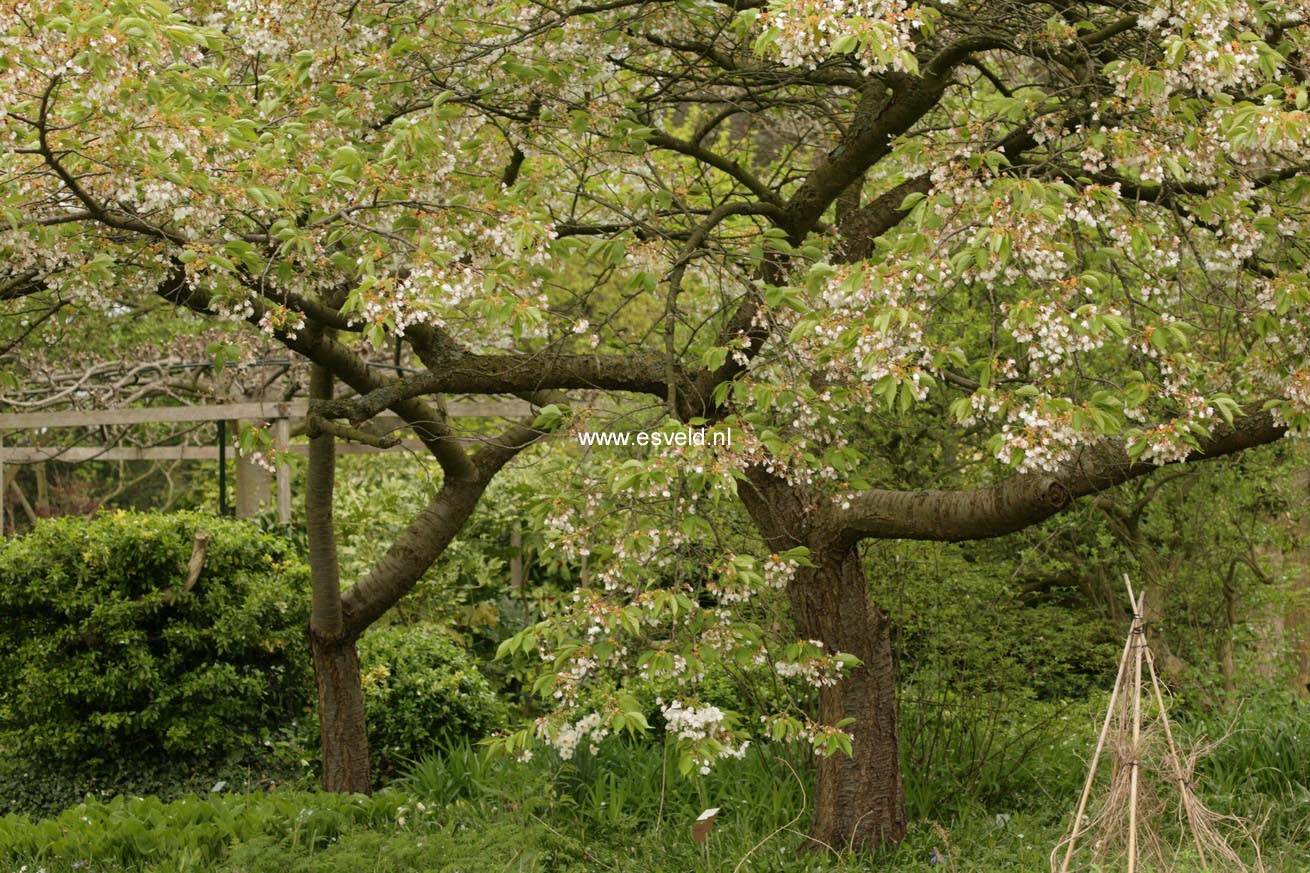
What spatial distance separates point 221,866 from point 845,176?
11.6ft

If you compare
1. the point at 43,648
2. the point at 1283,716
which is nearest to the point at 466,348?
the point at 43,648

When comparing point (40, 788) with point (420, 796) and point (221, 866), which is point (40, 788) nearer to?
point (420, 796)

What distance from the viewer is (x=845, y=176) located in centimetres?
513

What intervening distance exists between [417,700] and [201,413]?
303cm

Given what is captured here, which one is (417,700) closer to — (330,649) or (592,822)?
(330,649)

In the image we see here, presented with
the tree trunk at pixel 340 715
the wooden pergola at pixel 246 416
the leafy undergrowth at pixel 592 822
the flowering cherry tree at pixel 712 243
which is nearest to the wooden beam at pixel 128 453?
the wooden pergola at pixel 246 416

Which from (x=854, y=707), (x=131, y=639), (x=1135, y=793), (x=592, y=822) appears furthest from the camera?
(x=131, y=639)

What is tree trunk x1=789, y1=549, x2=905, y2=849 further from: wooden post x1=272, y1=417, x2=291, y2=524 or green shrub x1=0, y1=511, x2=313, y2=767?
wooden post x1=272, y1=417, x2=291, y2=524

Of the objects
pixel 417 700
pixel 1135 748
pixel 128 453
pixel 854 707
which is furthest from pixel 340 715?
pixel 128 453

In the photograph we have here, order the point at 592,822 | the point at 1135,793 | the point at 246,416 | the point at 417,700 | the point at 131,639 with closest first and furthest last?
the point at 1135,793 < the point at 592,822 < the point at 131,639 < the point at 417,700 < the point at 246,416

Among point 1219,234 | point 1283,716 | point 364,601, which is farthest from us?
point 1283,716

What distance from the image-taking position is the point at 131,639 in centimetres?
683

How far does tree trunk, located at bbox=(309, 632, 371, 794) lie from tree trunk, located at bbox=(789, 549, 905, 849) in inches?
84.3

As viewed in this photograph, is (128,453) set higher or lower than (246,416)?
lower
